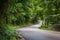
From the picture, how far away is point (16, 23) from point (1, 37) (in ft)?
106

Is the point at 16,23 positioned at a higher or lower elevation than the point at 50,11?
lower

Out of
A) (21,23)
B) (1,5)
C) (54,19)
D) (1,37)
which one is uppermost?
(1,5)

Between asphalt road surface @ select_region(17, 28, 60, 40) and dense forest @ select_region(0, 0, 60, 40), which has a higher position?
dense forest @ select_region(0, 0, 60, 40)

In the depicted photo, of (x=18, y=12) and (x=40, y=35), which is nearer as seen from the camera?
(x=40, y=35)

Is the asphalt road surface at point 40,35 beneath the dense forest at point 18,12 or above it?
beneath

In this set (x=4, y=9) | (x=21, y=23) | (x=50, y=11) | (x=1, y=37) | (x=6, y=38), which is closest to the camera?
(x=1, y=37)

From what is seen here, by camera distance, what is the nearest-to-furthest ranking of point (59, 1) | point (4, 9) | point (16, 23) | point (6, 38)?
point (6, 38) < point (4, 9) < point (59, 1) < point (16, 23)

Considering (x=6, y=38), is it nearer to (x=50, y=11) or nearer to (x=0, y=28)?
(x=0, y=28)

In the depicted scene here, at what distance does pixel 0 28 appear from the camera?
12.8m

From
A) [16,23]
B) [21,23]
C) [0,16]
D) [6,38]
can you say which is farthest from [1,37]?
[21,23]

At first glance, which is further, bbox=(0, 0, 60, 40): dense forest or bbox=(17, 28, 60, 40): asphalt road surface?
bbox=(17, 28, 60, 40): asphalt road surface

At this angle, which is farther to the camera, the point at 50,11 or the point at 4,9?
the point at 50,11

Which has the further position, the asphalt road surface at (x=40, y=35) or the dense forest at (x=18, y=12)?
the asphalt road surface at (x=40, y=35)

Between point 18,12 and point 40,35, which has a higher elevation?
point 18,12
